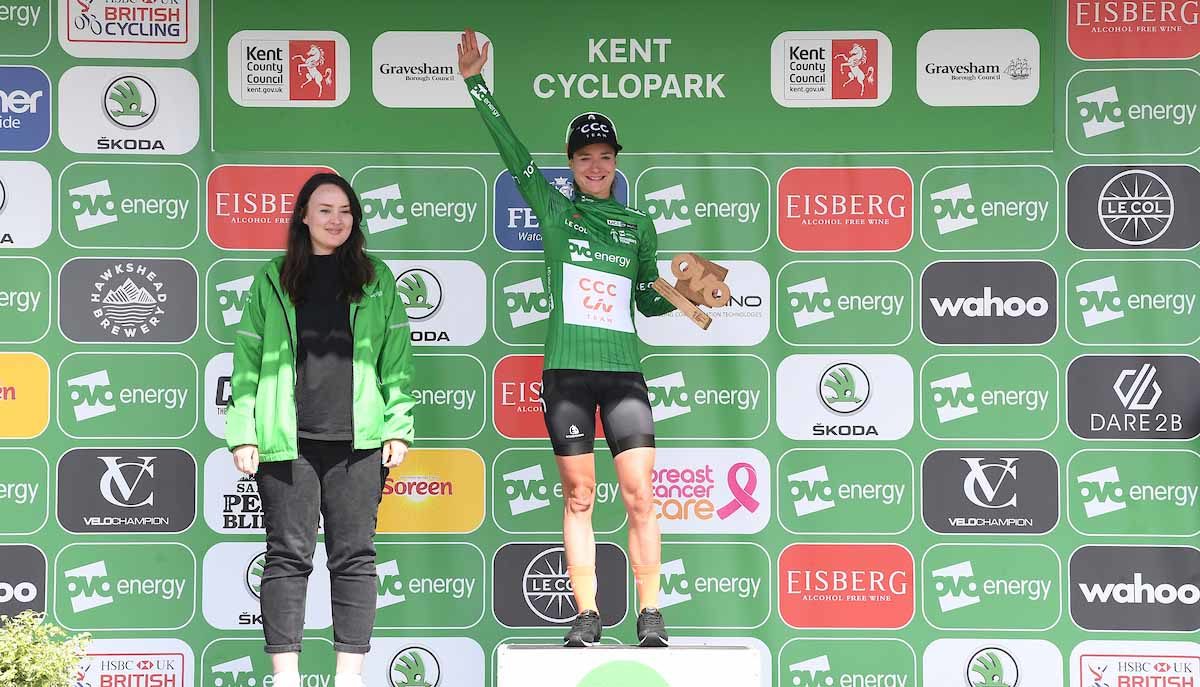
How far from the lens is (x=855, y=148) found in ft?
13.0

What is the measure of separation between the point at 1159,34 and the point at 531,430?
8.42 feet

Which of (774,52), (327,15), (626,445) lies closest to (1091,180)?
(774,52)

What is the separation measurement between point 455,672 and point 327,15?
2.31 meters

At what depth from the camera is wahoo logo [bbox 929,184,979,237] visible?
396 centimetres

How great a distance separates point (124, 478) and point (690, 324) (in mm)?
2002

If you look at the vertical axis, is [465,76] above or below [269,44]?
below

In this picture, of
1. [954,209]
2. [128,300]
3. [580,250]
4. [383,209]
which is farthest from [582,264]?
[128,300]

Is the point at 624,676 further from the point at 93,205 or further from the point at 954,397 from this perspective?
the point at 93,205

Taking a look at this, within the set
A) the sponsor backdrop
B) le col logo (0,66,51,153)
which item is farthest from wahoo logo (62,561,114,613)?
le col logo (0,66,51,153)

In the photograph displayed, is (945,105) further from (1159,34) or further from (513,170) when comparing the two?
(513,170)

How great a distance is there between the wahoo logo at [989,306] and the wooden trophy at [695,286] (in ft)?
2.79

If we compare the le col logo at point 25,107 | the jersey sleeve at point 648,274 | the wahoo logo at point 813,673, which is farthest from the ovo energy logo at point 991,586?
the le col logo at point 25,107

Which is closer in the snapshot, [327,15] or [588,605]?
[588,605]

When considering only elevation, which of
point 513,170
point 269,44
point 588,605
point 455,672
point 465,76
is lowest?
point 455,672
